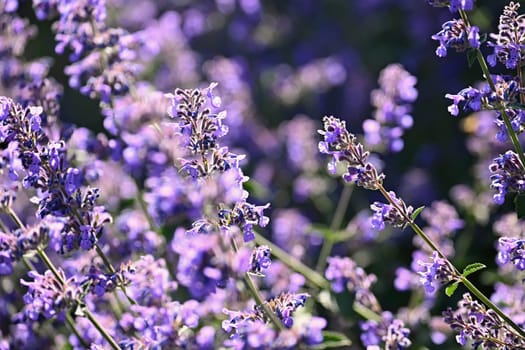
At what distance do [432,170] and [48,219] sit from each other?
3638 mm

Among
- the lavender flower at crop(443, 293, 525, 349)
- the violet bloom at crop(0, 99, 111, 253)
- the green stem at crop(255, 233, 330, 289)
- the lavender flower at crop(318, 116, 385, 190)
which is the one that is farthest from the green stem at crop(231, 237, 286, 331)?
the green stem at crop(255, 233, 330, 289)

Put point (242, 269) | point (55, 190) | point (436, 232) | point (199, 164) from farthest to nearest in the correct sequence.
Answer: point (436, 232) < point (55, 190) < point (199, 164) < point (242, 269)

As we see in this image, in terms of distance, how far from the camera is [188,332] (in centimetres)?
311

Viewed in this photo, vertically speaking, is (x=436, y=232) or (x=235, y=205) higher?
(x=235, y=205)

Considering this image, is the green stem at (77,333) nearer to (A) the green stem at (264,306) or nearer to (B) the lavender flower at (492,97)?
(A) the green stem at (264,306)

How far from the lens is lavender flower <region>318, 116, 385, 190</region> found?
264 cm

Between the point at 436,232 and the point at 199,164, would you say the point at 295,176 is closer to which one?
the point at 436,232

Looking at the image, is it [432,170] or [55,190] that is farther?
[432,170]

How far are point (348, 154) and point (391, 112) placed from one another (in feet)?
4.02

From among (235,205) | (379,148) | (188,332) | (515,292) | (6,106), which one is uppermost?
(6,106)

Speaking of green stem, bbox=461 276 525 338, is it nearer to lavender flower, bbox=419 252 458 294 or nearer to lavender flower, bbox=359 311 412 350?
lavender flower, bbox=419 252 458 294

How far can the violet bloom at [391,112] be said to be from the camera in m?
3.75

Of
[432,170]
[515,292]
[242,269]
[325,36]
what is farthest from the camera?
[325,36]

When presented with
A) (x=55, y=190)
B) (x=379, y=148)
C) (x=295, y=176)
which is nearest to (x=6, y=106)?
(x=55, y=190)
